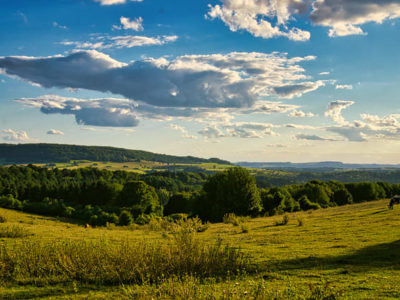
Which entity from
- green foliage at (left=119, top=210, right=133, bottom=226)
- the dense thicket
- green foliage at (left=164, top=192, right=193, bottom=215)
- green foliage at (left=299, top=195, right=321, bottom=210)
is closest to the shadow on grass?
the dense thicket

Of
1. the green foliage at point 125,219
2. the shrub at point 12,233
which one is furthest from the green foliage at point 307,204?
the shrub at point 12,233

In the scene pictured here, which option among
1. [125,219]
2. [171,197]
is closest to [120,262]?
[125,219]

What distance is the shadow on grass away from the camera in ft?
42.1

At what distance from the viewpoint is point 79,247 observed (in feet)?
41.3

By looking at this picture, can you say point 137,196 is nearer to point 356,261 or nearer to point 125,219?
point 125,219

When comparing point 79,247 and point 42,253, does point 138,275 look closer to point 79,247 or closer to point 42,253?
point 79,247

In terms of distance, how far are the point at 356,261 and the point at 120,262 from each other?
10.1m

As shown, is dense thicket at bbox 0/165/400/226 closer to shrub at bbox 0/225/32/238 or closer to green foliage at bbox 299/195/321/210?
green foliage at bbox 299/195/321/210

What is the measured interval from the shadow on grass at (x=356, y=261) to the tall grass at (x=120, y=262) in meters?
2.68

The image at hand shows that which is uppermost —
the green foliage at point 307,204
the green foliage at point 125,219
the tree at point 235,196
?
the tree at point 235,196

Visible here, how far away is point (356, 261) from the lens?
13719mm

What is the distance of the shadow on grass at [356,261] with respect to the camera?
12828mm

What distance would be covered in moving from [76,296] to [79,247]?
294 cm

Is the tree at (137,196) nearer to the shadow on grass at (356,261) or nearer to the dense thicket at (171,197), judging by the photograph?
the dense thicket at (171,197)
